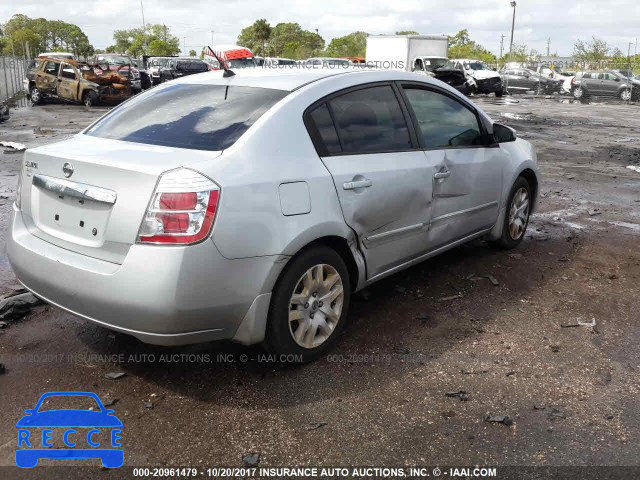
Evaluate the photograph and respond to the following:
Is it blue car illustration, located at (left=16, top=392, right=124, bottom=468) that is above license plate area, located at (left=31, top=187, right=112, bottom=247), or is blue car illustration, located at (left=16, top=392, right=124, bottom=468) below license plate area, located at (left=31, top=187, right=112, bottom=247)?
below

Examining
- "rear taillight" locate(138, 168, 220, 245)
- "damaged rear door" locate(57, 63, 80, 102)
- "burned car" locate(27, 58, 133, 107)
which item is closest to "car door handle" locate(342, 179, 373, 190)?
"rear taillight" locate(138, 168, 220, 245)

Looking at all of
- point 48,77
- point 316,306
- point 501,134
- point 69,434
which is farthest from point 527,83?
point 69,434

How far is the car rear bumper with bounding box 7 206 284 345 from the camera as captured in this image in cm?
297

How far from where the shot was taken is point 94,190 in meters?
3.17

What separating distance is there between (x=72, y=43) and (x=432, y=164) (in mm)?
130289

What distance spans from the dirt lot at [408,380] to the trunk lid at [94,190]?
2.72 feet

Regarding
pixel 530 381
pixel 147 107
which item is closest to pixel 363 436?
pixel 530 381

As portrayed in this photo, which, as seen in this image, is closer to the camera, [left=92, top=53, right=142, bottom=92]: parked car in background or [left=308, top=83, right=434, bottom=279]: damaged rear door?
[left=308, top=83, right=434, bottom=279]: damaged rear door

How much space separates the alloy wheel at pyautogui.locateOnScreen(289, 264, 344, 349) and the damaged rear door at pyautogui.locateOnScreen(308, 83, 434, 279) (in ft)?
1.12

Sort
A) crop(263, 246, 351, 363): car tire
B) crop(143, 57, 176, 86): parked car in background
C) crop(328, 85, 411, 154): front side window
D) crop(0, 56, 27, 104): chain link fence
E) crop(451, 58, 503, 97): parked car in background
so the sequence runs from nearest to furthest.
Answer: crop(263, 246, 351, 363): car tire → crop(328, 85, 411, 154): front side window → crop(0, 56, 27, 104): chain link fence → crop(143, 57, 176, 86): parked car in background → crop(451, 58, 503, 97): parked car in background

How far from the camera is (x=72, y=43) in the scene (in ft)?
393

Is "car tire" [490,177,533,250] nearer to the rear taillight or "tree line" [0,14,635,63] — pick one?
the rear taillight

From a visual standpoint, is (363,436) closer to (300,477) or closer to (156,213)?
(300,477)

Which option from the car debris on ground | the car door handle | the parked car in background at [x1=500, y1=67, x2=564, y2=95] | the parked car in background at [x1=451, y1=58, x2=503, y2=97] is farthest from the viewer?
the parked car in background at [x1=500, y1=67, x2=564, y2=95]
